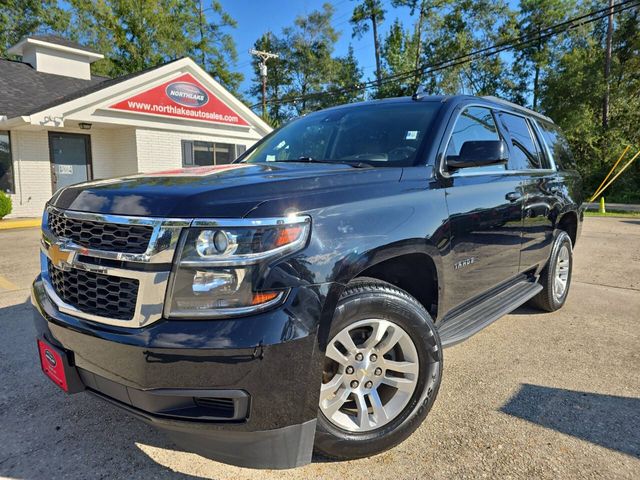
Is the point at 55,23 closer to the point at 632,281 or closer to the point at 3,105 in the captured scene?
the point at 3,105

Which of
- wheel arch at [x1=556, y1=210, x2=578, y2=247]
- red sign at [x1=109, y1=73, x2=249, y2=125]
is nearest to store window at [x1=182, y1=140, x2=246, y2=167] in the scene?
red sign at [x1=109, y1=73, x2=249, y2=125]

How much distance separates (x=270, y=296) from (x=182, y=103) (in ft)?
51.4

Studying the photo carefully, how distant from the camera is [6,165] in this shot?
44.1ft

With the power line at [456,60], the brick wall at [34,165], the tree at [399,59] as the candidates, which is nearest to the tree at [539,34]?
the power line at [456,60]

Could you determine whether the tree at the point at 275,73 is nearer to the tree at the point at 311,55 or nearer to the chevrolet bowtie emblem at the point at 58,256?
the tree at the point at 311,55

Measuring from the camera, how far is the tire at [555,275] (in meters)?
4.36

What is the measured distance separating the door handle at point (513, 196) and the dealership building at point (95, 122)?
41.7 ft

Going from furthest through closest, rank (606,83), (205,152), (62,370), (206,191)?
(606,83) < (205,152) < (62,370) < (206,191)

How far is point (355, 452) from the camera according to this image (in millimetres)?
2105

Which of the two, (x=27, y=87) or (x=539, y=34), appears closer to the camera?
(x=27, y=87)

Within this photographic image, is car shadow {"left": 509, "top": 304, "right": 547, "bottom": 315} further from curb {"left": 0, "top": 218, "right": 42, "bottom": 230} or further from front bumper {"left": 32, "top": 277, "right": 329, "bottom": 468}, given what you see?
curb {"left": 0, "top": 218, "right": 42, "bottom": 230}

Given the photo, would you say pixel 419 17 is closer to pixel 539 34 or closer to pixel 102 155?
pixel 539 34

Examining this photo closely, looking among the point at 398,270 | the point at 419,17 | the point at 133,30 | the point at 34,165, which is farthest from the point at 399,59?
the point at 398,270

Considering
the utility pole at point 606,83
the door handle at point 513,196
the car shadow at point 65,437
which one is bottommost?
the car shadow at point 65,437
